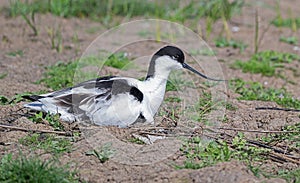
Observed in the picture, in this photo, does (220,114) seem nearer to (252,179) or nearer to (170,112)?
(170,112)

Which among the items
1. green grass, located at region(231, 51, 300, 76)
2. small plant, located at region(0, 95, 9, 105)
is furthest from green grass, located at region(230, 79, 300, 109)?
small plant, located at region(0, 95, 9, 105)

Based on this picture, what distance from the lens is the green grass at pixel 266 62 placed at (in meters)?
7.25

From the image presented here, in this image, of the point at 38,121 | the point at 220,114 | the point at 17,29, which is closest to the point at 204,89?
the point at 220,114

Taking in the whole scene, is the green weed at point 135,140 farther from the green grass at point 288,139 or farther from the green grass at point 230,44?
the green grass at point 230,44

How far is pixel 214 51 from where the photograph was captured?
7.99 metres

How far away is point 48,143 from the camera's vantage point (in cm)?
452

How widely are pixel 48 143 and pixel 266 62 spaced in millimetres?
3821

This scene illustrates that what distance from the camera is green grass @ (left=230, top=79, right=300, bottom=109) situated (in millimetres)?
6030

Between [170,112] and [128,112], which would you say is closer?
[128,112]

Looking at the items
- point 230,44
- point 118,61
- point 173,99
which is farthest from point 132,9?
point 173,99

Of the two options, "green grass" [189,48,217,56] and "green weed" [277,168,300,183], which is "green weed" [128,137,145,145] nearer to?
"green weed" [277,168,300,183]

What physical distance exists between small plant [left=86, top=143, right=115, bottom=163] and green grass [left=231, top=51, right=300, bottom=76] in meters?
3.29

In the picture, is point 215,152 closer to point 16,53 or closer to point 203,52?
point 203,52

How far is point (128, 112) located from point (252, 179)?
1.27m
